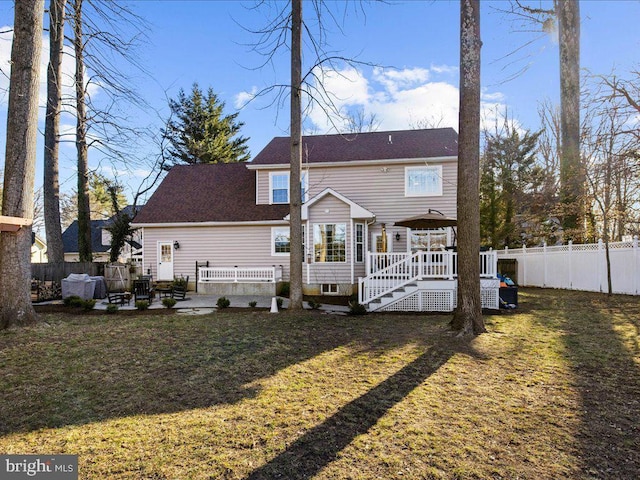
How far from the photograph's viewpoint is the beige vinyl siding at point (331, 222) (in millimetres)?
13633

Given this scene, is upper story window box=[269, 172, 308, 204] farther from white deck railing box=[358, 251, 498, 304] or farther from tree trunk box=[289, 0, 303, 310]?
white deck railing box=[358, 251, 498, 304]

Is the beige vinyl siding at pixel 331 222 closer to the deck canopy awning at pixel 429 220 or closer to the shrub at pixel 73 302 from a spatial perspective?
the deck canopy awning at pixel 429 220

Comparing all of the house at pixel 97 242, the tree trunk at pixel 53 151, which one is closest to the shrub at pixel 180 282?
the tree trunk at pixel 53 151

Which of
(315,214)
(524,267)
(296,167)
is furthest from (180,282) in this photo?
(524,267)

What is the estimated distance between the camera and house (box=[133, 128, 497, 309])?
13922mm

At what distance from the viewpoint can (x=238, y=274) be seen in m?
14.7

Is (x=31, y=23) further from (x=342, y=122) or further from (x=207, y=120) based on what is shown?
(x=207, y=120)

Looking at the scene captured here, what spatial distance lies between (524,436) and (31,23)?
10196 mm

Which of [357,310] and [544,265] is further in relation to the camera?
[544,265]

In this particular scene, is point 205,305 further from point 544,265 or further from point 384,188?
point 544,265

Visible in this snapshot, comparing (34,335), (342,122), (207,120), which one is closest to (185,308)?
(34,335)

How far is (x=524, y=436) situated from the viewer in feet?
10.3

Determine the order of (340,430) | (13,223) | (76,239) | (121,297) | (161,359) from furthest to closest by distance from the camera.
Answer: (76,239), (121,297), (13,223), (161,359), (340,430)

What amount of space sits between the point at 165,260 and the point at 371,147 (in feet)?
34.7
